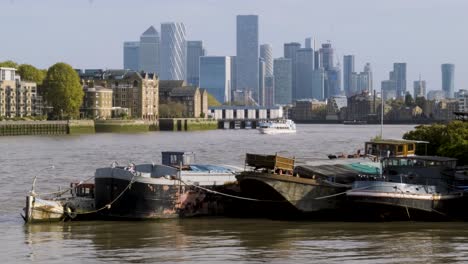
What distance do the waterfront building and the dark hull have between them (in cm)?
14920

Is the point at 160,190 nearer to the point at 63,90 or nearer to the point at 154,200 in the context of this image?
the point at 154,200

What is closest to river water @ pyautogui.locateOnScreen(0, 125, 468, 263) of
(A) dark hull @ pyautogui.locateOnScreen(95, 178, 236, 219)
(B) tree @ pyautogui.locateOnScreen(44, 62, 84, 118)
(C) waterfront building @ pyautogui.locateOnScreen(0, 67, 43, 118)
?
(A) dark hull @ pyautogui.locateOnScreen(95, 178, 236, 219)

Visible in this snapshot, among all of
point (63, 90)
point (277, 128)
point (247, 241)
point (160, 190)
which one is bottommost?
point (247, 241)

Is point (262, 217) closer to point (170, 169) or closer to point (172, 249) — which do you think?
point (170, 169)

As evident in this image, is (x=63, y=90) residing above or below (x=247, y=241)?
above

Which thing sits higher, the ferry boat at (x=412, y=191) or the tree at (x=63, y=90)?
the tree at (x=63, y=90)

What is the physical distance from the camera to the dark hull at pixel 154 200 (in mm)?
38281

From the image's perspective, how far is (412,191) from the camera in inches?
1494

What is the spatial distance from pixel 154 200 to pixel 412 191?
360 inches

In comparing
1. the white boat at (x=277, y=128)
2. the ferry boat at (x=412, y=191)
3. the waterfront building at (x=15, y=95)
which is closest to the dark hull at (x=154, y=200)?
the ferry boat at (x=412, y=191)

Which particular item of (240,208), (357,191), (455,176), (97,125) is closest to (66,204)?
(240,208)

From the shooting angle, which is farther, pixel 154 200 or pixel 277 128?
pixel 277 128

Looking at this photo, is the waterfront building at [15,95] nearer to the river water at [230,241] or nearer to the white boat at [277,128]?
the white boat at [277,128]

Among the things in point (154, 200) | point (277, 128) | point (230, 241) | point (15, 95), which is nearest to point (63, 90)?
point (15, 95)
